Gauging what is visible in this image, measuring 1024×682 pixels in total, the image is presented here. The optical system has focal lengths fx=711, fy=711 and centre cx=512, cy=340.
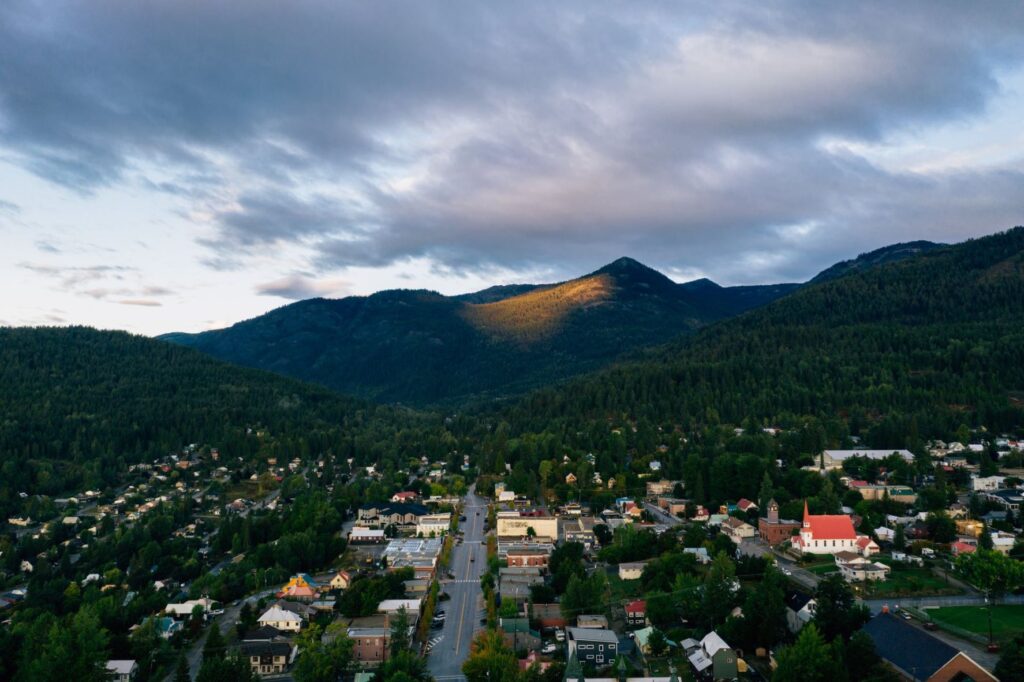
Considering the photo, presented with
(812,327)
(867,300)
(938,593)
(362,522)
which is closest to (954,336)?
(812,327)

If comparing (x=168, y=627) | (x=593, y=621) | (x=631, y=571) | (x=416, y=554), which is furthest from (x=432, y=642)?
(x=168, y=627)

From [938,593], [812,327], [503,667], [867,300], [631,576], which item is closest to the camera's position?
[503,667]

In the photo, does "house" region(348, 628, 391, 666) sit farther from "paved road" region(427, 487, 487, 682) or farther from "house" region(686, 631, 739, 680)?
"house" region(686, 631, 739, 680)

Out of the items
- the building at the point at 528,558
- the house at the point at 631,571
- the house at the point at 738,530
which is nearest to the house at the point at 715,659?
the house at the point at 631,571

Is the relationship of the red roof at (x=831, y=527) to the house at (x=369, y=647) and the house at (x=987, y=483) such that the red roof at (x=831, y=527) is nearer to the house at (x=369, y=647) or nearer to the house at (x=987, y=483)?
the house at (x=987, y=483)

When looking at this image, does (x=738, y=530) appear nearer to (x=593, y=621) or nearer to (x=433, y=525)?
(x=593, y=621)

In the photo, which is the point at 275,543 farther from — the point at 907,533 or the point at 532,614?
the point at 907,533
